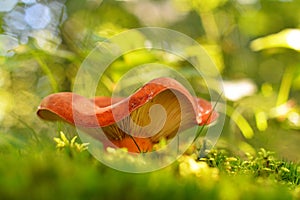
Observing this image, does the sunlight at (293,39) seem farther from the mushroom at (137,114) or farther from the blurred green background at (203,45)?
the mushroom at (137,114)

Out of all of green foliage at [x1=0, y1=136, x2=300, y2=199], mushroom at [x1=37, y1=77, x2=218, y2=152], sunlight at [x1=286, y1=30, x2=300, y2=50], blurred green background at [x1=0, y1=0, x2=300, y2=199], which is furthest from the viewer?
blurred green background at [x1=0, y1=0, x2=300, y2=199]

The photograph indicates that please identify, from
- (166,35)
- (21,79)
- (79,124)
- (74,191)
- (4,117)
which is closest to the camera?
(74,191)

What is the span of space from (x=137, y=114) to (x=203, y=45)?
55.2 inches

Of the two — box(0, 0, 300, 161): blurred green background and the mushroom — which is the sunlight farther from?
the mushroom

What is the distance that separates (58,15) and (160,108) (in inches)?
63.1

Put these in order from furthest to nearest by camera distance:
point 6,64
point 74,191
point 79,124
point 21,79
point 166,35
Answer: point 21,79 → point 166,35 → point 6,64 → point 79,124 → point 74,191

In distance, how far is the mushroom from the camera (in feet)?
2.58

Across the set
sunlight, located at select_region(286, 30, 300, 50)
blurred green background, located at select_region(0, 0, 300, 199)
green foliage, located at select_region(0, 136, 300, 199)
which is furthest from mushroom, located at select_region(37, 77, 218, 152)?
sunlight, located at select_region(286, 30, 300, 50)

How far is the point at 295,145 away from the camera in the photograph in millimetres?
2111

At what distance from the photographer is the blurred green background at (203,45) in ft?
6.35

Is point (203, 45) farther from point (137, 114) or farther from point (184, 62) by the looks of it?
point (137, 114)

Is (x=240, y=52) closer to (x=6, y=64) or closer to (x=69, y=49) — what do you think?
(x=69, y=49)

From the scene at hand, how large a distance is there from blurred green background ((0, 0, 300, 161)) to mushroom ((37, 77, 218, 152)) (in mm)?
965

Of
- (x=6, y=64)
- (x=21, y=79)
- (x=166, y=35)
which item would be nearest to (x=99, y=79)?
(x=6, y=64)
